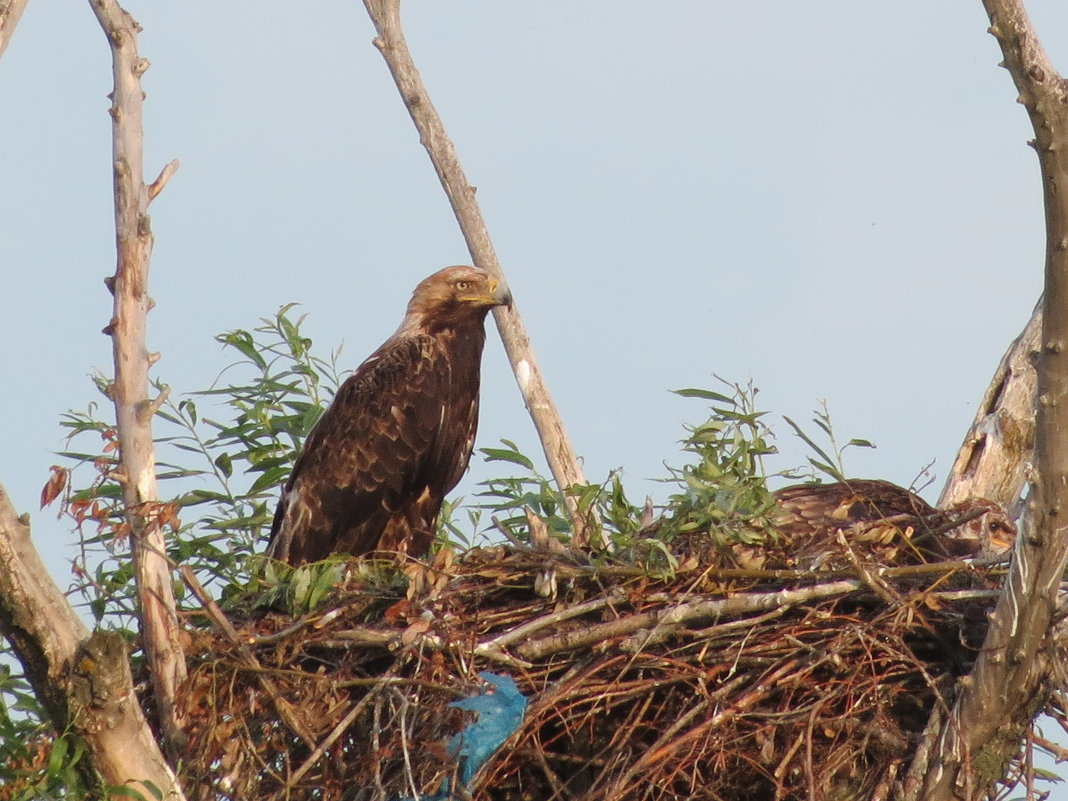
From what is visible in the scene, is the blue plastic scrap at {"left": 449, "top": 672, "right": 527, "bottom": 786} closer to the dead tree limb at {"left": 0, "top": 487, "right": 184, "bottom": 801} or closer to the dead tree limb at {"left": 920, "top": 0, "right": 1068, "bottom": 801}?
the dead tree limb at {"left": 0, "top": 487, "right": 184, "bottom": 801}

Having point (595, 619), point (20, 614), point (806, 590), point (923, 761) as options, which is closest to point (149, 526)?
point (20, 614)

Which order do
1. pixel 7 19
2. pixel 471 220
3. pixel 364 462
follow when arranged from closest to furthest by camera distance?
pixel 7 19 → pixel 364 462 → pixel 471 220

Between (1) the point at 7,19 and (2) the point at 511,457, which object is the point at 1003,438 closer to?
(2) the point at 511,457

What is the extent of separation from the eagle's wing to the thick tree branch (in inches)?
17.1

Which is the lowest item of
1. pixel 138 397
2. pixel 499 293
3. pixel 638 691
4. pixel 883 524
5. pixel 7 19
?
pixel 638 691

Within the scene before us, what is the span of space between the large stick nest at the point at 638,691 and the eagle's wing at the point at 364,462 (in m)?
1.82

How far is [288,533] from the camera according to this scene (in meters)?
7.31

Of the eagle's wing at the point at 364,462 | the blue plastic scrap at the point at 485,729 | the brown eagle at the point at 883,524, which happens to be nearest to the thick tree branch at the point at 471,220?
the eagle's wing at the point at 364,462

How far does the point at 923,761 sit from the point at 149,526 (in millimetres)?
2658

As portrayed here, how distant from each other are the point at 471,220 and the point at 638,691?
3.12 meters

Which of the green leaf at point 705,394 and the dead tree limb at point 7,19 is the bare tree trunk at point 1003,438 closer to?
the green leaf at point 705,394

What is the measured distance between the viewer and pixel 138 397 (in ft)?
15.7

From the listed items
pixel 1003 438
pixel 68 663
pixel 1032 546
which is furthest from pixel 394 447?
pixel 1032 546

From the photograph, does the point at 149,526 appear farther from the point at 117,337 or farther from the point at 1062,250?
the point at 1062,250
